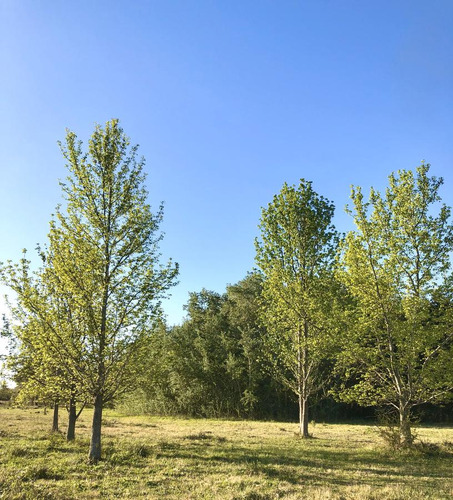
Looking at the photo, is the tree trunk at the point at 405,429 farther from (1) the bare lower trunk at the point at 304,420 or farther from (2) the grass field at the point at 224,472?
(1) the bare lower trunk at the point at 304,420

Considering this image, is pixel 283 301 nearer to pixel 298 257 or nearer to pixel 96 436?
pixel 298 257

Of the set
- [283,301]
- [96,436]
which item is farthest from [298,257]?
[96,436]

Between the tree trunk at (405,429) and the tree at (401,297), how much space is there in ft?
0.13

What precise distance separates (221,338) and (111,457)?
3199cm

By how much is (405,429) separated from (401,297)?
18.7ft

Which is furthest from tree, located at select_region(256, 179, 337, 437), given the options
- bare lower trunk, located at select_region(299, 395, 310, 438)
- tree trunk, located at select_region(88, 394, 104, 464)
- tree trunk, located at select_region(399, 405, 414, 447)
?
tree trunk, located at select_region(88, 394, 104, 464)

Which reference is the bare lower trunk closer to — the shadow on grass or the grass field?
the grass field

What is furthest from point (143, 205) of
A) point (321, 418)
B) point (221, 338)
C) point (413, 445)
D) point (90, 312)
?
point (321, 418)

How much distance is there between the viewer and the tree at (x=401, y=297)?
15.8 m

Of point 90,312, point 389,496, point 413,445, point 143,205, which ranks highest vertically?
point 143,205

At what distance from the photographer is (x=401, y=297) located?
667 inches

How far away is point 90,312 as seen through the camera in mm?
13125

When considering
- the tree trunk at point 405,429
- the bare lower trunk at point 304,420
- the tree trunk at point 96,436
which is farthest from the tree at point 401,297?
the tree trunk at point 96,436

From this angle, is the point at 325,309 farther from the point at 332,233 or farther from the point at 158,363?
the point at 158,363
